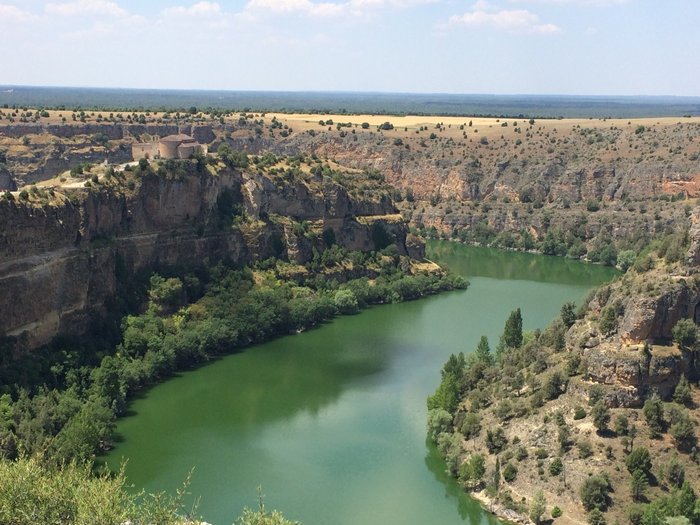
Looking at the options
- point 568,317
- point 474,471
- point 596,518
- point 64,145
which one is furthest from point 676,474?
point 64,145

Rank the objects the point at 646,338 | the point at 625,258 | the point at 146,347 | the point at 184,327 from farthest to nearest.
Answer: the point at 625,258, the point at 184,327, the point at 146,347, the point at 646,338

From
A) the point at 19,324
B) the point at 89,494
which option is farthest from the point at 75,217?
the point at 89,494

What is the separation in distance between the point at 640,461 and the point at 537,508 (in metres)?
4.77

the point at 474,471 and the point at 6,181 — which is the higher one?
the point at 6,181

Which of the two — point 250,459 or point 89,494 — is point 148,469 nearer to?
point 250,459

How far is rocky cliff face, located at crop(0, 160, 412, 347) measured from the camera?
4812 cm

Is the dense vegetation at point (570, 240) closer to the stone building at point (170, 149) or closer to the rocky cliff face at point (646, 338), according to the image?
the stone building at point (170, 149)

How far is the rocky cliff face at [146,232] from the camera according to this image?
158 ft

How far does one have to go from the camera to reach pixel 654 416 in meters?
36.1

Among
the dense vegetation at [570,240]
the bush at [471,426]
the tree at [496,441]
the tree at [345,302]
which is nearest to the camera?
the tree at [496,441]

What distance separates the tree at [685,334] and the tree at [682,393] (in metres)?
1.63

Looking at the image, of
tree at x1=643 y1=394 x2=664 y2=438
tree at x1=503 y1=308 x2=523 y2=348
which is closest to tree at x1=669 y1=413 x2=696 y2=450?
tree at x1=643 y1=394 x2=664 y2=438

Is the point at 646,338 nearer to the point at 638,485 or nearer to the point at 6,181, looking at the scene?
the point at 638,485

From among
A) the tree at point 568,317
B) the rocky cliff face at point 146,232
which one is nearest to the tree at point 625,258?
the rocky cliff face at point 146,232
